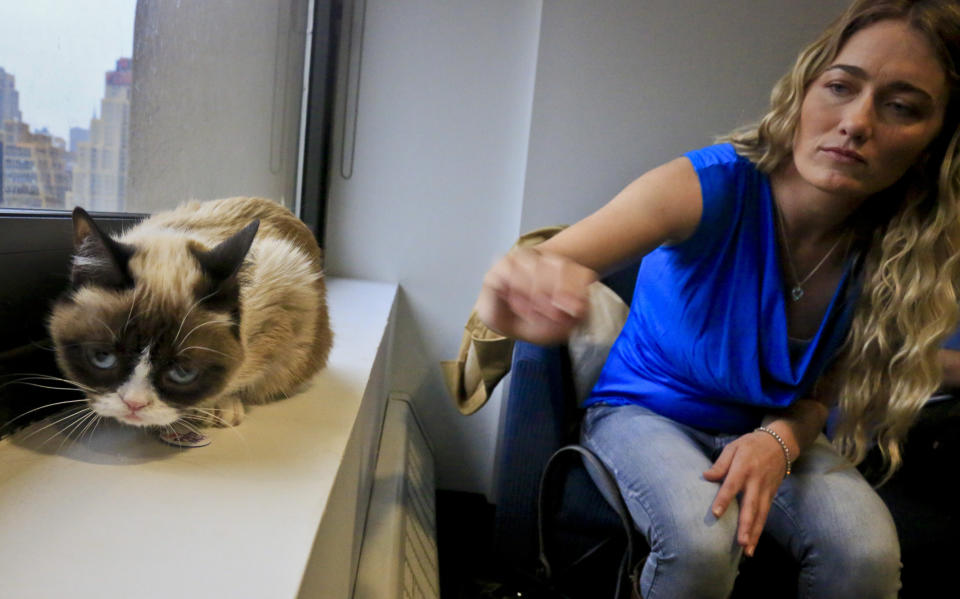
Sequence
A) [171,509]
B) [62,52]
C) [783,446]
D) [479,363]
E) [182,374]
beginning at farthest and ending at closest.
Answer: [479,363] < [783,446] < [62,52] < [182,374] < [171,509]

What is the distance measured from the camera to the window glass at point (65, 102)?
28.0 inches

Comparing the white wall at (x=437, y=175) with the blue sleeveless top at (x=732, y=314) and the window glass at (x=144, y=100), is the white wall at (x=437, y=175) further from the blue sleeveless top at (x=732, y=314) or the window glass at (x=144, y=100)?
the blue sleeveless top at (x=732, y=314)

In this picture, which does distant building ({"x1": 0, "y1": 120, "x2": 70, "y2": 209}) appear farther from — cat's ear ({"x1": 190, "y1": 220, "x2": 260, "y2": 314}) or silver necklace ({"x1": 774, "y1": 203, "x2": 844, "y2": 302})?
silver necklace ({"x1": 774, "y1": 203, "x2": 844, "y2": 302})

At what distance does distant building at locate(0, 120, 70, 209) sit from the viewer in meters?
0.71

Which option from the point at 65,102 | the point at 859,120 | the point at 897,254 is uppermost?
the point at 859,120

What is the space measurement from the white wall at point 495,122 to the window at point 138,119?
0.67 ft

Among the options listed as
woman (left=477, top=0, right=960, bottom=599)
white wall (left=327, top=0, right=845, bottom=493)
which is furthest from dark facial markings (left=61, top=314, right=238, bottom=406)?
white wall (left=327, top=0, right=845, bottom=493)

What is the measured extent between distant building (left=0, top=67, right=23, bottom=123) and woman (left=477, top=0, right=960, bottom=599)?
0.71 m

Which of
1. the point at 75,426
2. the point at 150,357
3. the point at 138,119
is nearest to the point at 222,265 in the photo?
the point at 150,357

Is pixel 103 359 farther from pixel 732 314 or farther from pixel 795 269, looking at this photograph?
pixel 795 269

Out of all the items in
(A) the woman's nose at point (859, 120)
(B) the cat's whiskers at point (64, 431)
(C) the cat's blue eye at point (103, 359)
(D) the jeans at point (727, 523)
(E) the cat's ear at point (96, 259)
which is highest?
(A) the woman's nose at point (859, 120)

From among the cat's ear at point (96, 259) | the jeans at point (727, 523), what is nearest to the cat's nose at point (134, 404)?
the cat's ear at point (96, 259)

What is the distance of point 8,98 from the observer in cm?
71

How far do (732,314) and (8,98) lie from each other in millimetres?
1102
